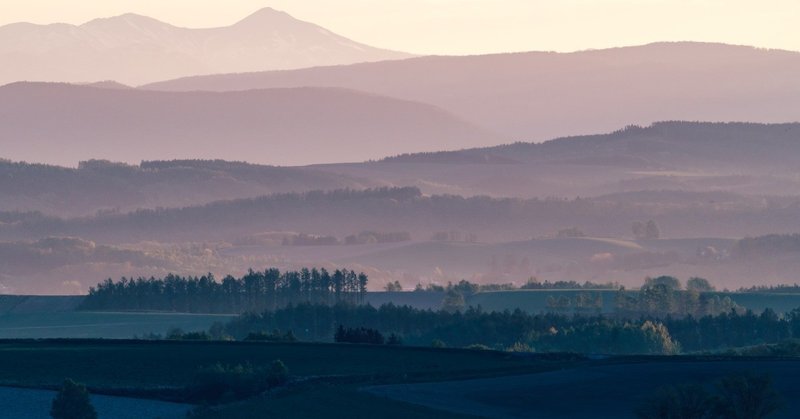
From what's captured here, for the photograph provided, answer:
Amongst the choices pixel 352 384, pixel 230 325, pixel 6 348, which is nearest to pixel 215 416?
pixel 352 384

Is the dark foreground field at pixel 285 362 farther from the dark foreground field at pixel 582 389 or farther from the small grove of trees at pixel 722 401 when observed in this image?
the small grove of trees at pixel 722 401

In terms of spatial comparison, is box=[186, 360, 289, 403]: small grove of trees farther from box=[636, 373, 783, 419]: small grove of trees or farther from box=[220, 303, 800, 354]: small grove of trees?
box=[220, 303, 800, 354]: small grove of trees

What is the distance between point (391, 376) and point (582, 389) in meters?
11.1

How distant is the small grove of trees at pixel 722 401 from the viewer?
88.2 meters

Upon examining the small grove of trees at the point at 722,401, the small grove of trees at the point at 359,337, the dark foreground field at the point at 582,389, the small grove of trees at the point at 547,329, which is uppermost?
the small grove of trees at the point at 547,329

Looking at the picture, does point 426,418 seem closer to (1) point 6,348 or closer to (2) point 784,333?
(1) point 6,348

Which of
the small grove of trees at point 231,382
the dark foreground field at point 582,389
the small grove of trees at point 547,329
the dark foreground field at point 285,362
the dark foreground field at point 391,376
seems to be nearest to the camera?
the dark foreground field at point 285,362

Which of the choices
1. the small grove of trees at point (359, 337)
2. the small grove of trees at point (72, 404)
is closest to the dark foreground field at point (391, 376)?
the small grove of trees at point (72, 404)

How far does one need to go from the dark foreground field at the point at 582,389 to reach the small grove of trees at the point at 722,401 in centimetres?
350

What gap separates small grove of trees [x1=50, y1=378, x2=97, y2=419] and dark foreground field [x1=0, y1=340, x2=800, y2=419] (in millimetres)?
4874

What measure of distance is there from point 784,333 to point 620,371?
230 feet

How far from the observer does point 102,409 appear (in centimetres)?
10000

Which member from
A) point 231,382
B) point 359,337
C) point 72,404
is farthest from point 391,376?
point 359,337

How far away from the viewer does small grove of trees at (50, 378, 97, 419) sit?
94375 millimetres
